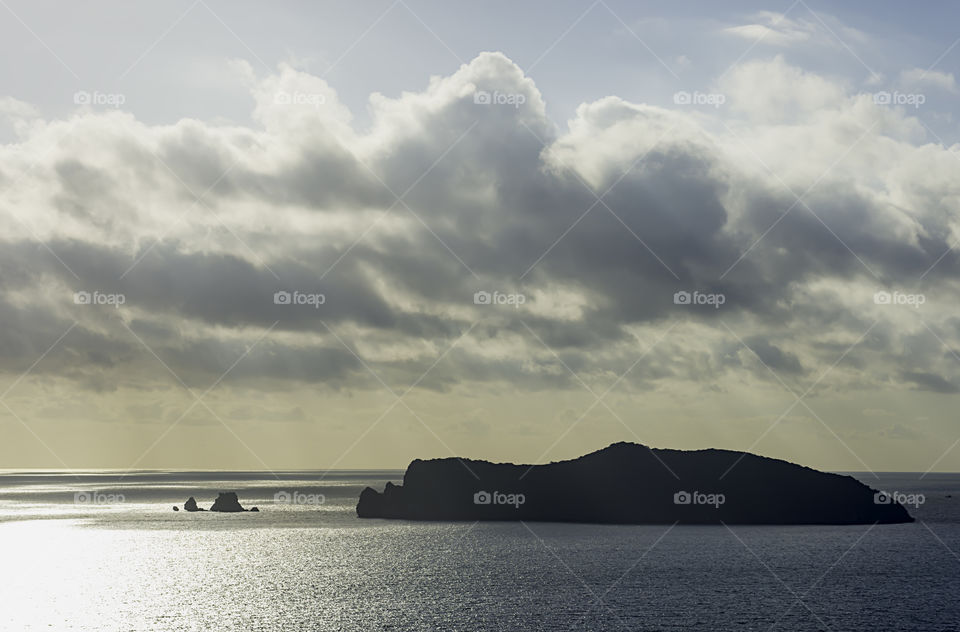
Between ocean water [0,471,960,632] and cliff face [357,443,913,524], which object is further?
cliff face [357,443,913,524]

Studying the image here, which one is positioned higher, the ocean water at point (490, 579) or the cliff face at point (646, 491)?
the cliff face at point (646, 491)

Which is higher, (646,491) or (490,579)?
(646,491)

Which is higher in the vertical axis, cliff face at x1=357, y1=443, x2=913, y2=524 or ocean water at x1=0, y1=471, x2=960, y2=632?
cliff face at x1=357, y1=443, x2=913, y2=524

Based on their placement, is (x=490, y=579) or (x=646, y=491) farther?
(x=646, y=491)

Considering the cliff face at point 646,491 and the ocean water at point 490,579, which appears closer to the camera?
the ocean water at point 490,579

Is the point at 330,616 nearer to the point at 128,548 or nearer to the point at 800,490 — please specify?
the point at 128,548
